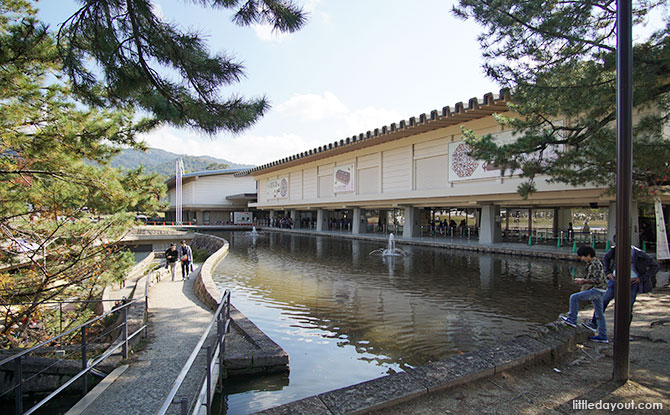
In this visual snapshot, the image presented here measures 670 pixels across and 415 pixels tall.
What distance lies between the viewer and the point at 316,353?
559 centimetres

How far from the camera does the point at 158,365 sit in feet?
16.4

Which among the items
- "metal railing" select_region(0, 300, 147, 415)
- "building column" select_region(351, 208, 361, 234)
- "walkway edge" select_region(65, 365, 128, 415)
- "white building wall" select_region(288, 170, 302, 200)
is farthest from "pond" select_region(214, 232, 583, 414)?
"white building wall" select_region(288, 170, 302, 200)

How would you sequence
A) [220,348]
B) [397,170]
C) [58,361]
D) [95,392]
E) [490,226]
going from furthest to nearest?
[397,170] < [490,226] < [58,361] < [220,348] < [95,392]

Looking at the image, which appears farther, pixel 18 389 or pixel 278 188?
pixel 278 188

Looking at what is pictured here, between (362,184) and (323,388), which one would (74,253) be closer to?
(323,388)

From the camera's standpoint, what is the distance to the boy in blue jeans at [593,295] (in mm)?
4797

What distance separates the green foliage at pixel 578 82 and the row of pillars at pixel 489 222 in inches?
298

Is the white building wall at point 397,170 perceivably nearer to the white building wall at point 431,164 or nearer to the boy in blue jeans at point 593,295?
the white building wall at point 431,164

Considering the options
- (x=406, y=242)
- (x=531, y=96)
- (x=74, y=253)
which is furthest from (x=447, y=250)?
(x=74, y=253)

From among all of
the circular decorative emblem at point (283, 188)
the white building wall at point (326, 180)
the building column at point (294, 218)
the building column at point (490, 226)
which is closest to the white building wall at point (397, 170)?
the building column at point (490, 226)

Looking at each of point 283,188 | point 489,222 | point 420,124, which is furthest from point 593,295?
point 283,188

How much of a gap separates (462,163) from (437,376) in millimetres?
17653

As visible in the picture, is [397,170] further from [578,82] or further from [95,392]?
[95,392]

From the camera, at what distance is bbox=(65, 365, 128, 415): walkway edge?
377cm
